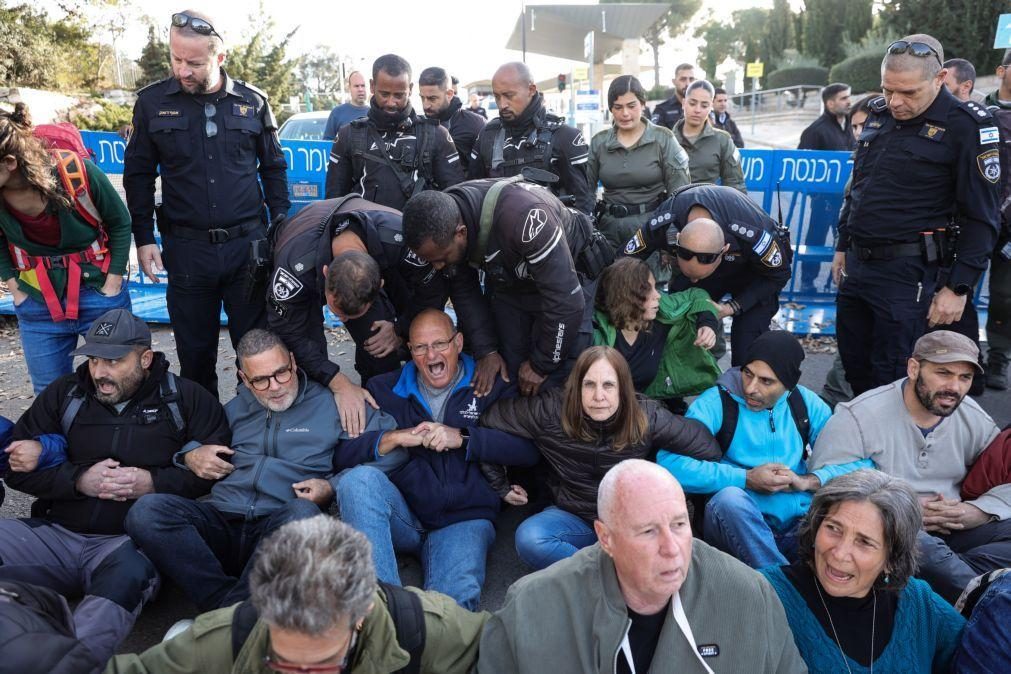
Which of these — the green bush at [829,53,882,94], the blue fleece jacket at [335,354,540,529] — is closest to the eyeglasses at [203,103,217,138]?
the blue fleece jacket at [335,354,540,529]

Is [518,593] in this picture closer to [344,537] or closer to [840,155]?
[344,537]

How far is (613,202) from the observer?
18.2 feet

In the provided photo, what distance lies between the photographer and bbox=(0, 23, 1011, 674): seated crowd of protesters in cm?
217

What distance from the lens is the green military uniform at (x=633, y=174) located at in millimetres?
5348

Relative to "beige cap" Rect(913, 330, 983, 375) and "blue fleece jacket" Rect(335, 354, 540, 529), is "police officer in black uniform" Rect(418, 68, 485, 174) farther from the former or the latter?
"beige cap" Rect(913, 330, 983, 375)

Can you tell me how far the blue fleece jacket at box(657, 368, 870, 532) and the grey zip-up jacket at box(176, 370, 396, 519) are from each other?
138 centimetres

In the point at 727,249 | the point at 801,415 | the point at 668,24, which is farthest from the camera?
the point at 668,24

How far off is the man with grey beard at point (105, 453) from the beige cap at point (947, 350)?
301cm

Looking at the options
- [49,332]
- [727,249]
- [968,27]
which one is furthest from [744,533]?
[968,27]

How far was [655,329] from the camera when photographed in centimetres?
404

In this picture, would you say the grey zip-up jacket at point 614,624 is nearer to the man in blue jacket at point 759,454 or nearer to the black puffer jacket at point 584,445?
the man in blue jacket at point 759,454

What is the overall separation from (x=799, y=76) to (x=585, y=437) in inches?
1232

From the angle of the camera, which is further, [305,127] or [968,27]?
[968,27]

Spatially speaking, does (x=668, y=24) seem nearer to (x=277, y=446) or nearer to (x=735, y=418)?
(x=735, y=418)
